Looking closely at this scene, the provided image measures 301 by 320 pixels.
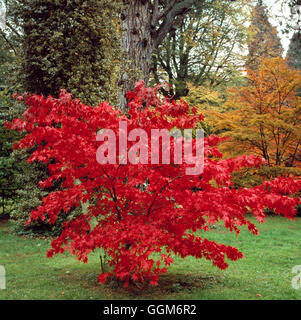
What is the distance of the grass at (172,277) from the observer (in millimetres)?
4668

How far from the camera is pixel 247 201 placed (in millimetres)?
3969

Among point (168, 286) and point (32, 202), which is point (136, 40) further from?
point (168, 286)

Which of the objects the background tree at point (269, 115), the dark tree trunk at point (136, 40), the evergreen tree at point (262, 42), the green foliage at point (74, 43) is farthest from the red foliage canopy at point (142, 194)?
the evergreen tree at point (262, 42)

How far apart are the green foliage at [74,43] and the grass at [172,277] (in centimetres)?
384

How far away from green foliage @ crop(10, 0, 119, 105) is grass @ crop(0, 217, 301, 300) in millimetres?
3838

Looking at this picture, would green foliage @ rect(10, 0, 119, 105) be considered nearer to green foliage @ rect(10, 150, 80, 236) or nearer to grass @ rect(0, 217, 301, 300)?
green foliage @ rect(10, 150, 80, 236)

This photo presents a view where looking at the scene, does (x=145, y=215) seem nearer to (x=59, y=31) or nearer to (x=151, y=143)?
(x=151, y=143)

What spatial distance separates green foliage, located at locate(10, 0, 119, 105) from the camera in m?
7.93

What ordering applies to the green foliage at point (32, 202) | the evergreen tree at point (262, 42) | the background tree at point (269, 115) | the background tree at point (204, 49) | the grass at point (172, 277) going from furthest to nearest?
the evergreen tree at point (262, 42) → the background tree at point (204, 49) → the background tree at point (269, 115) → the green foliage at point (32, 202) → the grass at point (172, 277)

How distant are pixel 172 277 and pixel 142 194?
2.01 meters

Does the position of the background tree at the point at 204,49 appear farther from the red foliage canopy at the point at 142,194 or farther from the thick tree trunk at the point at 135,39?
the red foliage canopy at the point at 142,194

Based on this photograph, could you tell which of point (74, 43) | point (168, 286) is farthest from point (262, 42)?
point (168, 286)

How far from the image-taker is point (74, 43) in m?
8.02

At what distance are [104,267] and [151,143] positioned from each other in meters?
2.39
